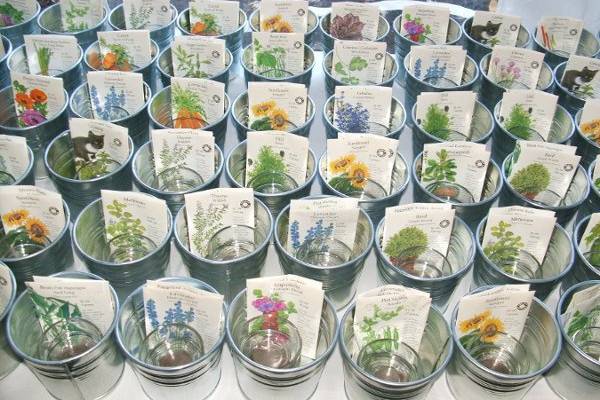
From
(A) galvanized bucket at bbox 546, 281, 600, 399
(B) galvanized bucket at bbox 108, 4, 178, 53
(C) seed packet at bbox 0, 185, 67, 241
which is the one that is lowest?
(A) galvanized bucket at bbox 546, 281, 600, 399

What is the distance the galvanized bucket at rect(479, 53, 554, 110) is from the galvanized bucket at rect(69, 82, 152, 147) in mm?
950

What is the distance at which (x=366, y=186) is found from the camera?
1.67 m

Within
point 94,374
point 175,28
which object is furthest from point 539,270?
point 175,28

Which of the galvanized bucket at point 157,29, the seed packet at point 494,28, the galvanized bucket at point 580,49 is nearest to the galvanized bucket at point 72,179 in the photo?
the galvanized bucket at point 157,29

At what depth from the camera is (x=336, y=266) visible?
1.32 m

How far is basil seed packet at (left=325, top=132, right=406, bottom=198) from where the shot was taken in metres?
1.60

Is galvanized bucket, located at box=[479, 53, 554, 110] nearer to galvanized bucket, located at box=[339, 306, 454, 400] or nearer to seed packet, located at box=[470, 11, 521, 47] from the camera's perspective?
seed packet, located at box=[470, 11, 521, 47]

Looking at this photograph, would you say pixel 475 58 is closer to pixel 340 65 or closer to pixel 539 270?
pixel 340 65

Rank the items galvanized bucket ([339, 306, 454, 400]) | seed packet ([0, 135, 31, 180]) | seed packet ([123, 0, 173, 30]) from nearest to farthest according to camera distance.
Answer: galvanized bucket ([339, 306, 454, 400]) < seed packet ([0, 135, 31, 180]) < seed packet ([123, 0, 173, 30])

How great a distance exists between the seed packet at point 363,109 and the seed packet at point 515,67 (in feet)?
1.24

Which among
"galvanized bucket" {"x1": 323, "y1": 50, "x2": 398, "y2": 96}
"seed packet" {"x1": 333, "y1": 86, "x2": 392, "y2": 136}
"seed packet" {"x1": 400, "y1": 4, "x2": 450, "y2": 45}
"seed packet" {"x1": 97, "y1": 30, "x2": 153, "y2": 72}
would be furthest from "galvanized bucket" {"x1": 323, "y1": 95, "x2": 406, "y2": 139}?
"seed packet" {"x1": 97, "y1": 30, "x2": 153, "y2": 72}

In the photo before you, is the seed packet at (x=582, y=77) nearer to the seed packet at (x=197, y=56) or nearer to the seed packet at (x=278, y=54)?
the seed packet at (x=278, y=54)

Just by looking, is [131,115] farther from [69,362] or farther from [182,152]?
[69,362]

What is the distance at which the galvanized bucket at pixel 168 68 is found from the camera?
189cm
